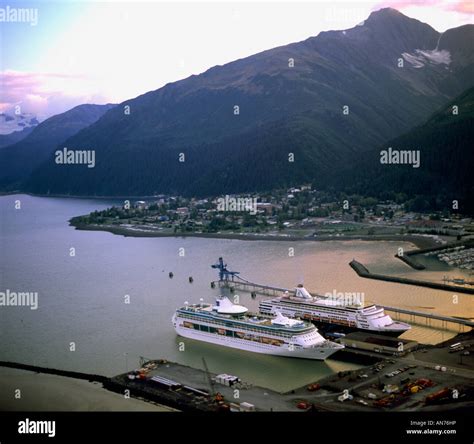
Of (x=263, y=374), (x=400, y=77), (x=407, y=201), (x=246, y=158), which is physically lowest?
(x=263, y=374)

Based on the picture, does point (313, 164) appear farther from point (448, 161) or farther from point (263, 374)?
point (263, 374)

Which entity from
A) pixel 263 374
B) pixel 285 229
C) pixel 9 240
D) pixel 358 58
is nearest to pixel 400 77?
pixel 358 58

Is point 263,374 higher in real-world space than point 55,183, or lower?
lower

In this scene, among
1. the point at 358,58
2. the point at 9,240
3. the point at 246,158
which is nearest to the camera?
the point at 9,240

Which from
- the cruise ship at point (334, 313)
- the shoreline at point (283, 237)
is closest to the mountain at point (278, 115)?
the shoreline at point (283, 237)

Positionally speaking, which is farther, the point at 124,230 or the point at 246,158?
the point at 246,158

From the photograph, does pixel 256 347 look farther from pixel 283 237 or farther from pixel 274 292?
pixel 283 237
